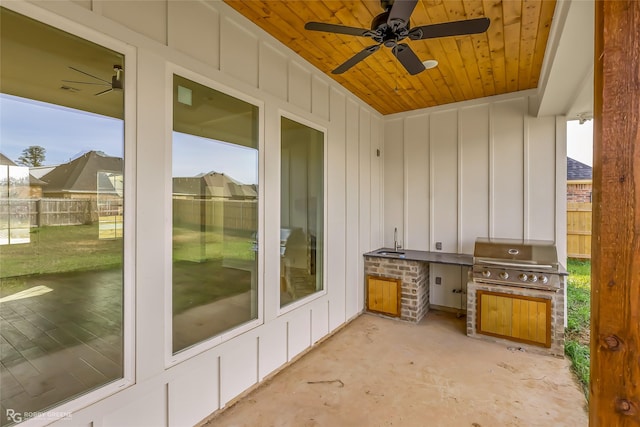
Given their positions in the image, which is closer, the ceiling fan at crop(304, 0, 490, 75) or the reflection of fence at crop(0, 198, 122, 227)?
the reflection of fence at crop(0, 198, 122, 227)

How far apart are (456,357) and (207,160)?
3.20 meters

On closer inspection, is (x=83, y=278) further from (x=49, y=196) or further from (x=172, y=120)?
(x=172, y=120)

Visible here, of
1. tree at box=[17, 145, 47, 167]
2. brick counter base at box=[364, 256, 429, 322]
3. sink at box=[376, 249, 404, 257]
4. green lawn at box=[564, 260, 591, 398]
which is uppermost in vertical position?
tree at box=[17, 145, 47, 167]

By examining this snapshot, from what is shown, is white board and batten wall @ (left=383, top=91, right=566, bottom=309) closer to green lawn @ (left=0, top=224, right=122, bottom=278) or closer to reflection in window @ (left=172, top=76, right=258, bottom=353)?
reflection in window @ (left=172, top=76, right=258, bottom=353)

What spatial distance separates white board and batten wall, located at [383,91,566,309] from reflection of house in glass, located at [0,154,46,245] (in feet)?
14.6

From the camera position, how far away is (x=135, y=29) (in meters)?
1.82

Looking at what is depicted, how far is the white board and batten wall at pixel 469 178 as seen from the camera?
3982 millimetres

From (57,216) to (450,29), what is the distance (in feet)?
8.72

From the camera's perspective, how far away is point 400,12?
1.80 meters

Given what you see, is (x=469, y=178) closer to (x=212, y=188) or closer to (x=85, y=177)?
(x=212, y=188)

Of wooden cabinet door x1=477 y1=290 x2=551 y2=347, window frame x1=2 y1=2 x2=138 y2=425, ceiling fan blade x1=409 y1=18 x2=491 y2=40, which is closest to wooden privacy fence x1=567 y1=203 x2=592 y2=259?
wooden cabinet door x1=477 y1=290 x2=551 y2=347

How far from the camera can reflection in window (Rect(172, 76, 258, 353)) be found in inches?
83.4

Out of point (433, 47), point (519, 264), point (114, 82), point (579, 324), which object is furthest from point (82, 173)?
point (579, 324)

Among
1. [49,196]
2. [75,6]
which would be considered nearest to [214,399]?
[49,196]
